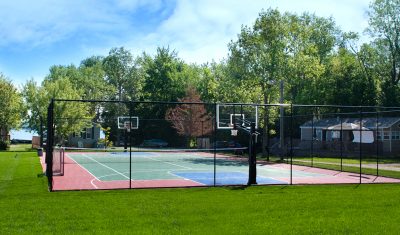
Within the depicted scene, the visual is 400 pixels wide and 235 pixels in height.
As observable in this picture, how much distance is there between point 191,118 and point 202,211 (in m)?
31.2

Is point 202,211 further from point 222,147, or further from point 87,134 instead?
point 87,134

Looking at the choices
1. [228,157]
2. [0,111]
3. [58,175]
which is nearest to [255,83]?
[228,157]

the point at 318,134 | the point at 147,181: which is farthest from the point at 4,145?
the point at 318,134

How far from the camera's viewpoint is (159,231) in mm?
7883

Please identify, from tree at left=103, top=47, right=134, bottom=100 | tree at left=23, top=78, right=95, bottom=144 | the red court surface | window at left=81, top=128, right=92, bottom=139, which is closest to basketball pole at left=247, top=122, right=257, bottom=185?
the red court surface

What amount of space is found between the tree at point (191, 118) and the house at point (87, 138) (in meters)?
7.97

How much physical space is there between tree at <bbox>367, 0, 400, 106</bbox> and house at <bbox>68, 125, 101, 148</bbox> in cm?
3031

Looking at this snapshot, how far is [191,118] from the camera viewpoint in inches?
1614

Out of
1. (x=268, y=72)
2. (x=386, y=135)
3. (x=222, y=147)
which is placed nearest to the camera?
(x=268, y=72)

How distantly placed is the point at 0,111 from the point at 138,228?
3980 centimetres

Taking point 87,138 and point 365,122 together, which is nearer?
point 365,122

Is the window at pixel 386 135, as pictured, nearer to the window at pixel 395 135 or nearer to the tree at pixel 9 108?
the window at pixel 395 135

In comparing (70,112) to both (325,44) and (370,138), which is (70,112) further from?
(325,44)

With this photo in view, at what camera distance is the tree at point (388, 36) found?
158 feet
